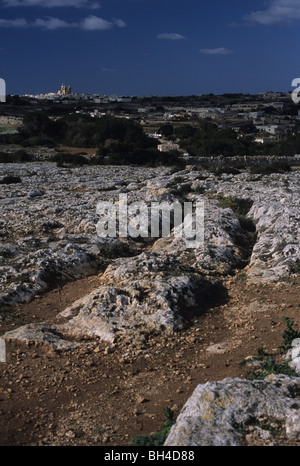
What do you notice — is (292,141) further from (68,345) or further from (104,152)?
(68,345)

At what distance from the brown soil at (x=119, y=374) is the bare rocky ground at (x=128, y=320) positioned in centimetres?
2

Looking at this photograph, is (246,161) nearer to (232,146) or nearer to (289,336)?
(232,146)

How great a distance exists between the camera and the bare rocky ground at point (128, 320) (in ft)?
19.0

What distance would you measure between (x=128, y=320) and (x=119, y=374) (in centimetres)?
144

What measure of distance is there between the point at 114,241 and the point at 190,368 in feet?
20.8

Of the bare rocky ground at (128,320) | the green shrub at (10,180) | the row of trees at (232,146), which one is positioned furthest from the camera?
the row of trees at (232,146)

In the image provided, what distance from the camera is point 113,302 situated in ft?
28.2

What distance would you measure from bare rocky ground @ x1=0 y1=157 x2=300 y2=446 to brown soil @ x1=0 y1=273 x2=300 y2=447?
2 cm

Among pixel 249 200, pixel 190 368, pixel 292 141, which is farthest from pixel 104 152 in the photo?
pixel 190 368

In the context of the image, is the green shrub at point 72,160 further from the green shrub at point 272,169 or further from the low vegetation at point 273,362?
the low vegetation at point 273,362

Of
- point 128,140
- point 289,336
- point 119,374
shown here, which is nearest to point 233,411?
point 119,374

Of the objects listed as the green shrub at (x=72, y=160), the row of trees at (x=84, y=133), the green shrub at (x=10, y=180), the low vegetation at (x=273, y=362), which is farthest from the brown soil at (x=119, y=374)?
the row of trees at (x=84, y=133)

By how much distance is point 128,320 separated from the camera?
819cm

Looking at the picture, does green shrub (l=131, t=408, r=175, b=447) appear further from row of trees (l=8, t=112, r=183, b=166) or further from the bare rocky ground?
row of trees (l=8, t=112, r=183, b=166)
